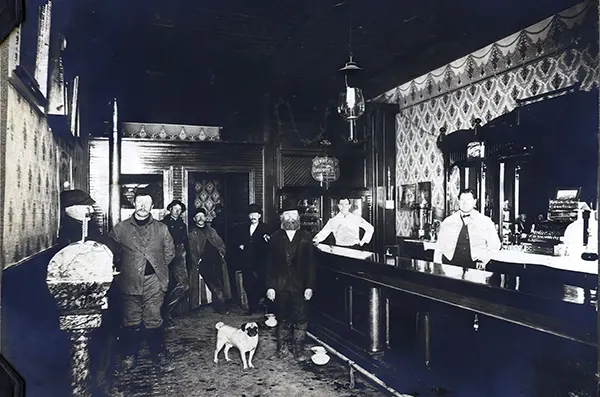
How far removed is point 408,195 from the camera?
2658 mm

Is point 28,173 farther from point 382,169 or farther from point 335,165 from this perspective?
point 382,169

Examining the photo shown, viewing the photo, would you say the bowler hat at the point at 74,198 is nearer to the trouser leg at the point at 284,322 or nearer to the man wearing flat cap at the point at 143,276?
the man wearing flat cap at the point at 143,276

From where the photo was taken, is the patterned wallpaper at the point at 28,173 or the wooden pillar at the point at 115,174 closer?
the patterned wallpaper at the point at 28,173

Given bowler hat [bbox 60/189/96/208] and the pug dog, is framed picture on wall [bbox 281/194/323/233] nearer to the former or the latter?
the pug dog

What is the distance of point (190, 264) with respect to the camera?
2.32 meters

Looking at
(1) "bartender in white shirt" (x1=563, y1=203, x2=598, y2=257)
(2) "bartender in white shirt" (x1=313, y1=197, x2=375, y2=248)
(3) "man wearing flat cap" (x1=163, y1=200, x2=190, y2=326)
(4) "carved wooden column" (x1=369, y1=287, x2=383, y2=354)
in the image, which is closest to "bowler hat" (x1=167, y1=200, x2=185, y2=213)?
(3) "man wearing flat cap" (x1=163, y1=200, x2=190, y2=326)

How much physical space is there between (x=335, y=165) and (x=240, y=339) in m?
1.02

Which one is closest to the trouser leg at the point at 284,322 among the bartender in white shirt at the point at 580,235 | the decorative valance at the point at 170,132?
the decorative valance at the point at 170,132

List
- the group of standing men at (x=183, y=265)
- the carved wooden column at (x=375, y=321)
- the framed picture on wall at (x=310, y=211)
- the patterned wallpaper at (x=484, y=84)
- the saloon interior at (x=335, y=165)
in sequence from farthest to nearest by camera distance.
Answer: the carved wooden column at (x=375, y=321) → the framed picture on wall at (x=310, y=211) → the patterned wallpaper at (x=484, y=84) → the group of standing men at (x=183, y=265) → the saloon interior at (x=335, y=165)

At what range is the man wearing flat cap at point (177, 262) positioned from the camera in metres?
2.29

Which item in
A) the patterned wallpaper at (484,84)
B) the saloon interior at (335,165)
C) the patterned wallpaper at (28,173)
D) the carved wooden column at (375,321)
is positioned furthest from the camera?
the carved wooden column at (375,321)

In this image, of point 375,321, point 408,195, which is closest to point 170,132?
point 408,195

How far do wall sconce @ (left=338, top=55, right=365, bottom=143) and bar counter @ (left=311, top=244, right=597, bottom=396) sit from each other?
2.33 feet

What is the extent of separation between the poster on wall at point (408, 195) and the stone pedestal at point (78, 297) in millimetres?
1579
